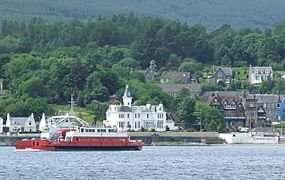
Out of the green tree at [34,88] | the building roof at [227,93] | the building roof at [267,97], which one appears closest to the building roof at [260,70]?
the building roof at [267,97]

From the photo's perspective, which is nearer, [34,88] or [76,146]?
[76,146]

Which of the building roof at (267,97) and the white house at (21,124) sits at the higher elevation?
the building roof at (267,97)

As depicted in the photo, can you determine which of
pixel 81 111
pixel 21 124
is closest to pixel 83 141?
pixel 21 124

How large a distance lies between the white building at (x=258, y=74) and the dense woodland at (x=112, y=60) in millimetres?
2760

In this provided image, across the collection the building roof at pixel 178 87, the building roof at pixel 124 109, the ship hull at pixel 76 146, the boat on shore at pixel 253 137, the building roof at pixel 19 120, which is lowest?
the ship hull at pixel 76 146

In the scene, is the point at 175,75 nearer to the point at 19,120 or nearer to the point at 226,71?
the point at 226,71

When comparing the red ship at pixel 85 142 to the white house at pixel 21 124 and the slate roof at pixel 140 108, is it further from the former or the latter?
the slate roof at pixel 140 108

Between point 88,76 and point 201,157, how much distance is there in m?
50.8

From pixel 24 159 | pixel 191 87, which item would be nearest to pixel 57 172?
pixel 24 159

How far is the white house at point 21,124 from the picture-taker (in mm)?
132125

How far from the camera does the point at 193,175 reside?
241 feet

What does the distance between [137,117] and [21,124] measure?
36.5ft

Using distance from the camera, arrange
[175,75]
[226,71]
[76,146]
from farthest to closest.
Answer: [175,75] < [226,71] < [76,146]

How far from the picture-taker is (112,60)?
577 ft
